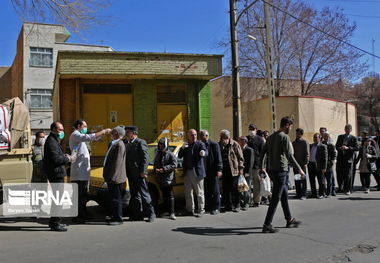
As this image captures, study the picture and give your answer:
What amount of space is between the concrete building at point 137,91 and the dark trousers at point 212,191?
252 inches

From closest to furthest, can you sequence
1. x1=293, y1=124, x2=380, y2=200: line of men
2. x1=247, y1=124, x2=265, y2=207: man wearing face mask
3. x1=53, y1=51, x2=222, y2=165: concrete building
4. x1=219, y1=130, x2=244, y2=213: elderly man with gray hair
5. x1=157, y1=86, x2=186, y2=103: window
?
x1=219, y1=130, x2=244, y2=213: elderly man with gray hair < x1=247, y1=124, x2=265, y2=207: man wearing face mask < x1=293, y1=124, x2=380, y2=200: line of men < x1=53, y1=51, x2=222, y2=165: concrete building < x1=157, y1=86, x2=186, y2=103: window

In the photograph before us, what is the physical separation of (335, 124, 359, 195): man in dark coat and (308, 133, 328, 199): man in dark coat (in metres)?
1.00

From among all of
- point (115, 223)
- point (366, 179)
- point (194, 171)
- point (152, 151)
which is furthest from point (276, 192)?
point (366, 179)

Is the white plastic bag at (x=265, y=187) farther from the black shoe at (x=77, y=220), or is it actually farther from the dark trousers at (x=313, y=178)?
the black shoe at (x=77, y=220)

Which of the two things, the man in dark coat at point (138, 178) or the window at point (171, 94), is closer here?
the man in dark coat at point (138, 178)

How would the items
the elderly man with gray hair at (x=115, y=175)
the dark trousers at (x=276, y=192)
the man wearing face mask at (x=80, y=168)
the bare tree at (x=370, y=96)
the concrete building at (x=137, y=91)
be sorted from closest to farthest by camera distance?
1. the dark trousers at (x=276, y=192)
2. the elderly man with gray hair at (x=115, y=175)
3. the man wearing face mask at (x=80, y=168)
4. the concrete building at (x=137, y=91)
5. the bare tree at (x=370, y=96)

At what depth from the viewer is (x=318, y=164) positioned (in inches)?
406

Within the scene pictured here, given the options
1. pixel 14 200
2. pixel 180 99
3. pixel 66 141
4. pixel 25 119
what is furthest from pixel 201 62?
pixel 14 200

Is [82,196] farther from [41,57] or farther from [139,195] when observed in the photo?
[41,57]

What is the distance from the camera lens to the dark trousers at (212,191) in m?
8.31

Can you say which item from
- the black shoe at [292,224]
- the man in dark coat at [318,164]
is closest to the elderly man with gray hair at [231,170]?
the black shoe at [292,224]

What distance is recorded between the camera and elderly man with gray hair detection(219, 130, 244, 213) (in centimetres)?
852

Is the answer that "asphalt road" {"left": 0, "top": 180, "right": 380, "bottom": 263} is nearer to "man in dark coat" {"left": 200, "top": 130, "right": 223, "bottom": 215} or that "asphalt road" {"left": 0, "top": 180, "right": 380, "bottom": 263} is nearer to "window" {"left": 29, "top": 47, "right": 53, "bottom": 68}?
"man in dark coat" {"left": 200, "top": 130, "right": 223, "bottom": 215}

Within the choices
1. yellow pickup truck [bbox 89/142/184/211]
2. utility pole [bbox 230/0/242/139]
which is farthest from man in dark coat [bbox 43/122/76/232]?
utility pole [bbox 230/0/242/139]
